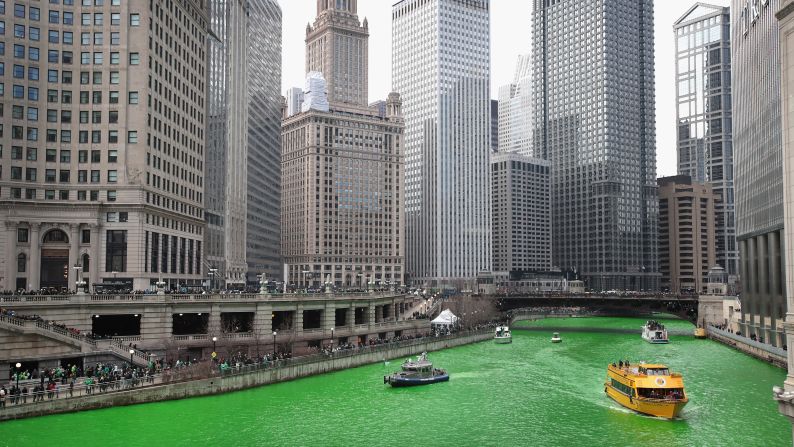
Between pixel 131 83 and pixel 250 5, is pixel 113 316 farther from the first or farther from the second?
pixel 250 5

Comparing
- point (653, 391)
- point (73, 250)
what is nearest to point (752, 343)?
point (653, 391)

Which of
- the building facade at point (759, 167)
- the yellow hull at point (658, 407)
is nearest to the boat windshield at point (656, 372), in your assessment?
the yellow hull at point (658, 407)

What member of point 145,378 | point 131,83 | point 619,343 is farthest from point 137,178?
point 619,343

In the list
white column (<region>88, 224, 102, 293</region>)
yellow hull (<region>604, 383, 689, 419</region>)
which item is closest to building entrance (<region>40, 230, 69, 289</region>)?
white column (<region>88, 224, 102, 293</region>)

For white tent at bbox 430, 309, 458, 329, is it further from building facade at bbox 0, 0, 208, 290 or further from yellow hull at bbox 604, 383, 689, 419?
yellow hull at bbox 604, 383, 689, 419

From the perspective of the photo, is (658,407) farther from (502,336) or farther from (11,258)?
(11,258)

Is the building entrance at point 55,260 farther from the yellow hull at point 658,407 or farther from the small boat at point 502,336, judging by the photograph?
the small boat at point 502,336
